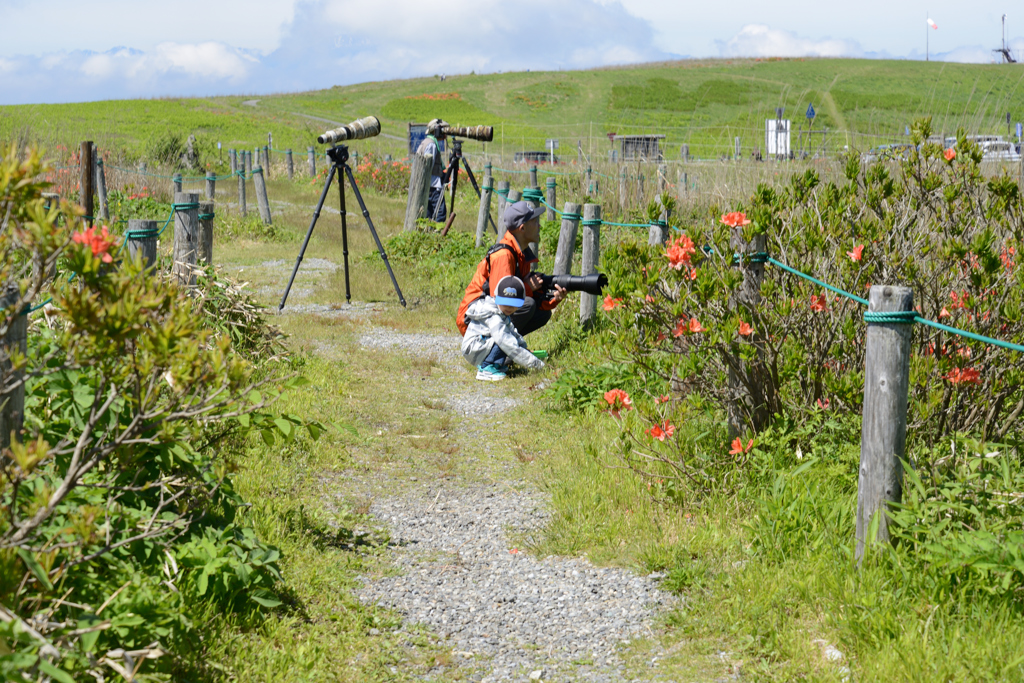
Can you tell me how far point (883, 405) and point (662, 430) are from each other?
113cm

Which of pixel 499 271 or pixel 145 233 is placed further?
pixel 499 271

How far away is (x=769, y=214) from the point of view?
3.83 meters

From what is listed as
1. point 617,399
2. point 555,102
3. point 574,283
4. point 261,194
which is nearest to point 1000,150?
point 574,283

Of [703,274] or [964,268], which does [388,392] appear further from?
[964,268]

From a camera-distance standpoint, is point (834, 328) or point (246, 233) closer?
point (834, 328)

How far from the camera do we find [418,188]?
1308cm

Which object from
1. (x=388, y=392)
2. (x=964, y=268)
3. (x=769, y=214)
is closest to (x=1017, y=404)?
(x=964, y=268)

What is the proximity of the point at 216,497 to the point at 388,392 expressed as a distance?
3289 millimetres

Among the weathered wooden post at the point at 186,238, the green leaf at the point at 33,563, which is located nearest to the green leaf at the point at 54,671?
the green leaf at the point at 33,563

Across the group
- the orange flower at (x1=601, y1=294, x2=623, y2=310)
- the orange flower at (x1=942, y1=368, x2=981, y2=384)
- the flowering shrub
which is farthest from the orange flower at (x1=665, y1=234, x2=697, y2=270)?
the orange flower at (x1=942, y1=368, x2=981, y2=384)

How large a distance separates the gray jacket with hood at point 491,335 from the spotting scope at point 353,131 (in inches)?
131

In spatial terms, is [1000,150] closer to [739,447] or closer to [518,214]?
[518,214]

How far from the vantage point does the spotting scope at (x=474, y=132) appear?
37.3 ft

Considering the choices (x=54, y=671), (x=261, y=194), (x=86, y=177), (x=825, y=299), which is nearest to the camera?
(x=54, y=671)
